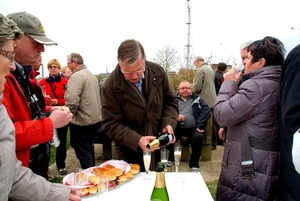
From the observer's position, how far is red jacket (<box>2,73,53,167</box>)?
1.44m

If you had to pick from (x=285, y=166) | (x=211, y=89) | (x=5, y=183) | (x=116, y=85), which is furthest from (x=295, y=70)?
(x=211, y=89)

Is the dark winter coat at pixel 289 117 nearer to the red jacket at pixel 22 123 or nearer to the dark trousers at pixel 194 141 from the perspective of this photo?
the red jacket at pixel 22 123

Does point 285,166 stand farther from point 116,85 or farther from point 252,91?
point 116,85

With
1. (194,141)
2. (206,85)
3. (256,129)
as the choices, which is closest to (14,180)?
(256,129)

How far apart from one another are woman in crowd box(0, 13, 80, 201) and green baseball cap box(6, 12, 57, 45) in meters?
0.49

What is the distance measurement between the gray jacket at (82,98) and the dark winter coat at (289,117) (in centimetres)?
301

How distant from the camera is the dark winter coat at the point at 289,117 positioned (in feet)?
4.82

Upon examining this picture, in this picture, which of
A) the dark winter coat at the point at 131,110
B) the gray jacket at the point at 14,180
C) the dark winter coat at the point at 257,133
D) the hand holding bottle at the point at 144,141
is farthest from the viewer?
the dark winter coat at the point at 131,110

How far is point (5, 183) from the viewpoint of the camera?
3.59ft

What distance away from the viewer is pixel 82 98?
415cm

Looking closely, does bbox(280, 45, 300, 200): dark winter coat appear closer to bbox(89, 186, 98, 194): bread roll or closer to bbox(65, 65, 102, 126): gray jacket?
bbox(89, 186, 98, 194): bread roll

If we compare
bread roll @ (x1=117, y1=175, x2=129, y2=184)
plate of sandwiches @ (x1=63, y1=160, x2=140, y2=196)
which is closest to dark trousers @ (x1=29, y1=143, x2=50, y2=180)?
plate of sandwiches @ (x1=63, y1=160, x2=140, y2=196)

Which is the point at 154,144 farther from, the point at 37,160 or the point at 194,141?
the point at 194,141

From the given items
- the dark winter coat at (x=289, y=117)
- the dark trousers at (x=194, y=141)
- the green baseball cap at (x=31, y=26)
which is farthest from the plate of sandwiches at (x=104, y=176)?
the dark trousers at (x=194, y=141)
